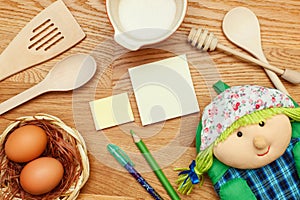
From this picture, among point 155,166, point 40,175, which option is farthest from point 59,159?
point 155,166

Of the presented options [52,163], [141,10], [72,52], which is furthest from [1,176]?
[141,10]

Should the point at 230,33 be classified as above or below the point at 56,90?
above

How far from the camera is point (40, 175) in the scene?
2.63 feet

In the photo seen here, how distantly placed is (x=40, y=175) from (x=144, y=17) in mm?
308

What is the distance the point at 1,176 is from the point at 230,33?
1.49 feet

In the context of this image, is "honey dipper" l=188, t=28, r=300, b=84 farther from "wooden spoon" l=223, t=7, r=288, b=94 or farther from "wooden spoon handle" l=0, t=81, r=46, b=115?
"wooden spoon handle" l=0, t=81, r=46, b=115

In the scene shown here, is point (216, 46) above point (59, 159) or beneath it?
above

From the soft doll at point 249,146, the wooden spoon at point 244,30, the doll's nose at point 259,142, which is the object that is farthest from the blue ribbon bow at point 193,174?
the wooden spoon at point 244,30

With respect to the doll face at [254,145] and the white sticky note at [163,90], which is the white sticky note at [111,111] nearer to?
the white sticky note at [163,90]

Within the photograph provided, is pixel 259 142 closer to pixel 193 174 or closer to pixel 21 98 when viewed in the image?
pixel 193 174

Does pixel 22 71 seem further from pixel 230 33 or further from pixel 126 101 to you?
pixel 230 33

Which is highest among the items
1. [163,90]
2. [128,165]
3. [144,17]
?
[144,17]

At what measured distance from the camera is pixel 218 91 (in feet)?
2.89

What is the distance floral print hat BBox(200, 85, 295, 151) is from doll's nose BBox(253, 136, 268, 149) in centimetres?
4
